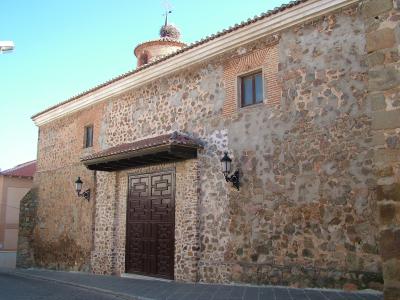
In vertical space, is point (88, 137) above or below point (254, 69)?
below

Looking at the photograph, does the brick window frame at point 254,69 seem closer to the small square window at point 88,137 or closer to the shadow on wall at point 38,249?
the small square window at point 88,137

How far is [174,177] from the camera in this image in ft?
34.7

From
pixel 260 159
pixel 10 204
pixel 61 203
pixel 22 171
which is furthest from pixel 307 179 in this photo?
pixel 22 171

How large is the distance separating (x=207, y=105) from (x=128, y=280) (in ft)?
15.4

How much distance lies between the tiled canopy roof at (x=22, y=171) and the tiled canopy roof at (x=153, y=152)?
13513mm

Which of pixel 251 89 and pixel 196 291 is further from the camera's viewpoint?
pixel 251 89

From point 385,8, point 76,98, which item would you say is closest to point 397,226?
point 385,8

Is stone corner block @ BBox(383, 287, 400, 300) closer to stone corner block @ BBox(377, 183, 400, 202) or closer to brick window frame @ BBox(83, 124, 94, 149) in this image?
Answer: stone corner block @ BBox(377, 183, 400, 202)

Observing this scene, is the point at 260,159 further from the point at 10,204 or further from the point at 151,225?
the point at 10,204

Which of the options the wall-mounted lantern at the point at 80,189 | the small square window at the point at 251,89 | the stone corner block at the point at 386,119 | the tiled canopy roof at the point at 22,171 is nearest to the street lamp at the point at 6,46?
the wall-mounted lantern at the point at 80,189

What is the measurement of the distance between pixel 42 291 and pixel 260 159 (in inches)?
221

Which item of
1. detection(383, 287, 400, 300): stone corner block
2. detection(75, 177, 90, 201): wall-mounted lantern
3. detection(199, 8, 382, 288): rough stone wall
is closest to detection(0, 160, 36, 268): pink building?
detection(75, 177, 90, 201): wall-mounted lantern

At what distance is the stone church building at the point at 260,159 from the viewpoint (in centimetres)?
697

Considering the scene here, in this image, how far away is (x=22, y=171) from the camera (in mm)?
24062
